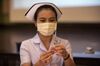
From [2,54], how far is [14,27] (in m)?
0.19

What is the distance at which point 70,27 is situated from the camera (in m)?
1.12

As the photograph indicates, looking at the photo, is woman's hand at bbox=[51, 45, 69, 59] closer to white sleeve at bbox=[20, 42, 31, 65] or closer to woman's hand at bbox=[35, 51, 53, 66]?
woman's hand at bbox=[35, 51, 53, 66]

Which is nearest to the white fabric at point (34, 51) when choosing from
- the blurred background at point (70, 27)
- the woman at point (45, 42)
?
the woman at point (45, 42)

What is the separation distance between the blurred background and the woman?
0.74ft

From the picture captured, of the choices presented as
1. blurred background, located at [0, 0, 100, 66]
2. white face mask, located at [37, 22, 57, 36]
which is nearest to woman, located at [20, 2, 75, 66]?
white face mask, located at [37, 22, 57, 36]

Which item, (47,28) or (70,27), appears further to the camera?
(70,27)

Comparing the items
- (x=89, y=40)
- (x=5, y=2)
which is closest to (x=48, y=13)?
(x=89, y=40)

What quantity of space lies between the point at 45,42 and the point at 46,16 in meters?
0.11

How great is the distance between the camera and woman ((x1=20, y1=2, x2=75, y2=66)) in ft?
2.35

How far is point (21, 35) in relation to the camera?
1203 mm

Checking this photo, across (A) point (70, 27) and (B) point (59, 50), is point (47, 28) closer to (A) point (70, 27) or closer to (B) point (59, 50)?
(B) point (59, 50)

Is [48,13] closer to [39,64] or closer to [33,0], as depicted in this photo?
[39,64]

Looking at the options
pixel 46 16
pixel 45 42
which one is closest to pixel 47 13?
pixel 46 16

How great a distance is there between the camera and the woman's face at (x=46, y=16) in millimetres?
749
